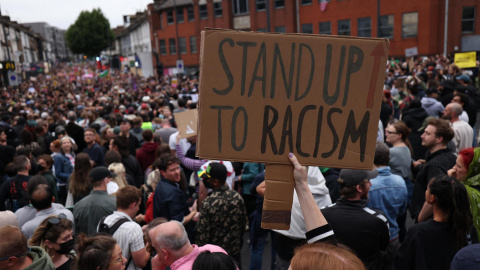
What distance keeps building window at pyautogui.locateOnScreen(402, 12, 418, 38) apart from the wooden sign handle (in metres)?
33.2

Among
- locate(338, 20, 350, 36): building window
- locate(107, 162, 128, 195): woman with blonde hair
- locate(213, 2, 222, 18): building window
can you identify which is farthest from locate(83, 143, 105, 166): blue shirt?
locate(213, 2, 222, 18): building window

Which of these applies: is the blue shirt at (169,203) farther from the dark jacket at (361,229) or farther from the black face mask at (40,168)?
the black face mask at (40,168)

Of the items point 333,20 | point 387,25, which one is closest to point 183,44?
point 333,20

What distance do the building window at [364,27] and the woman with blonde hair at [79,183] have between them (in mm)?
31735

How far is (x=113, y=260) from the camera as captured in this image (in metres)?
2.90

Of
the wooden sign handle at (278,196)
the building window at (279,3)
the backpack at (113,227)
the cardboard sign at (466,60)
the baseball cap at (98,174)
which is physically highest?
the building window at (279,3)

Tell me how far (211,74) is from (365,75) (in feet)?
2.69

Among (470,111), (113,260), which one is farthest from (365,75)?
(470,111)

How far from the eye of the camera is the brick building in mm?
30031

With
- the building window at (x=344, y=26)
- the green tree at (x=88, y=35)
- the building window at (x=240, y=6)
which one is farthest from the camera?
the green tree at (x=88, y=35)

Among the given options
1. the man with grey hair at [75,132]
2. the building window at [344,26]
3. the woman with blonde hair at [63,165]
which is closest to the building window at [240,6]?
the building window at [344,26]

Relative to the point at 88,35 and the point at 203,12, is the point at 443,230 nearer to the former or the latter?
the point at 203,12

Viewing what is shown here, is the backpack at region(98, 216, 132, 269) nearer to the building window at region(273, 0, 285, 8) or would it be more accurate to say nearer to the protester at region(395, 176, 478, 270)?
the protester at region(395, 176, 478, 270)

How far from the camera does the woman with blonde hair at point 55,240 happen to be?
3262 mm
